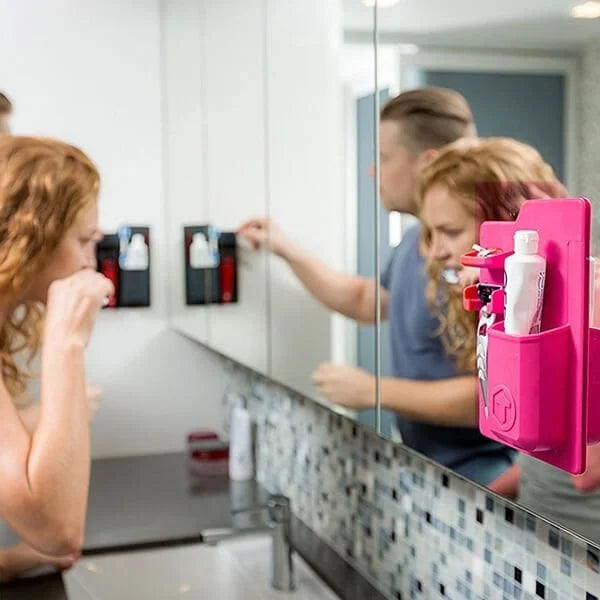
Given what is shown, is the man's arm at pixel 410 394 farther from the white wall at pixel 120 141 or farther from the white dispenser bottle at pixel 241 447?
the white wall at pixel 120 141

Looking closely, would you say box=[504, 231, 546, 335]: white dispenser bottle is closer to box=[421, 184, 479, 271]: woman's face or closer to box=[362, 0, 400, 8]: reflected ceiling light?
box=[421, 184, 479, 271]: woman's face

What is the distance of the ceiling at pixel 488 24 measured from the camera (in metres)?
0.85

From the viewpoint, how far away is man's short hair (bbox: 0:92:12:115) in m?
2.31

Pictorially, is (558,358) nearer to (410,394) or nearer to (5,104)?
(410,394)

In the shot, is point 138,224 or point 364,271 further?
point 138,224

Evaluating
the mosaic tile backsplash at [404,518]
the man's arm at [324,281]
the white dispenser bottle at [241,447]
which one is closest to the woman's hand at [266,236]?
the man's arm at [324,281]

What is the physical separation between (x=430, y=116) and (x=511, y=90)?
154mm

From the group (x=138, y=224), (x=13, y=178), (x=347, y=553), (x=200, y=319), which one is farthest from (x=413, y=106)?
(x=138, y=224)

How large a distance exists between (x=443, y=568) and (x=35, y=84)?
5.41 feet

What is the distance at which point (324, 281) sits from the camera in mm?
1459

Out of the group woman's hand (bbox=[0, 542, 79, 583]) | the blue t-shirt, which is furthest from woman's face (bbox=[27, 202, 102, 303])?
the blue t-shirt

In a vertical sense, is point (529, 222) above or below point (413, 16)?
below

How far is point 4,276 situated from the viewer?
5.57 feet

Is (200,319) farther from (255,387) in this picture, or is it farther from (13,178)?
(13,178)
